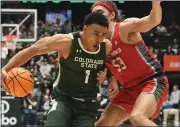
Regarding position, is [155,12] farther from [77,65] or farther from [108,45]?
[77,65]

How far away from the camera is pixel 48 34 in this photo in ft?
50.8

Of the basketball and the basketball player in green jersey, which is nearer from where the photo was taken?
the basketball player in green jersey

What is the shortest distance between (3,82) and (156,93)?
5.11 feet

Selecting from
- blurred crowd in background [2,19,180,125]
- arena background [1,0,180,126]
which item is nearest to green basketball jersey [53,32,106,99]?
blurred crowd in background [2,19,180,125]

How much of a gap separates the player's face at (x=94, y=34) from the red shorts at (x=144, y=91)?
0.74 meters

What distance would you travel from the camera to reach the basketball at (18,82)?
4.23 metres

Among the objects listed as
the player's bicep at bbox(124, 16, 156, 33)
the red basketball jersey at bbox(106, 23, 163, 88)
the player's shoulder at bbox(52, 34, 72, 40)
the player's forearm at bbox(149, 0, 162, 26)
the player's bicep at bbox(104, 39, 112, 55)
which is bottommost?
the red basketball jersey at bbox(106, 23, 163, 88)

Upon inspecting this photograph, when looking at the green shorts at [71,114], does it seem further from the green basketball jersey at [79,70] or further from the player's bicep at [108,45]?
the player's bicep at [108,45]

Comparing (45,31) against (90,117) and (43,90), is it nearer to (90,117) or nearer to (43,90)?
(43,90)

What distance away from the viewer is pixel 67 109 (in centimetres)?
398

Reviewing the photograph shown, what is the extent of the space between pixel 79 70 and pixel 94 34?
1.31ft

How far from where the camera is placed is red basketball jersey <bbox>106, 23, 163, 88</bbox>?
4.25m

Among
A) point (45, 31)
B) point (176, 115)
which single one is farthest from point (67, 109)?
point (45, 31)

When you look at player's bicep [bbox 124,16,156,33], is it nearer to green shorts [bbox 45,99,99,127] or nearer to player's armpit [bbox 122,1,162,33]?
player's armpit [bbox 122,1,162,33]
